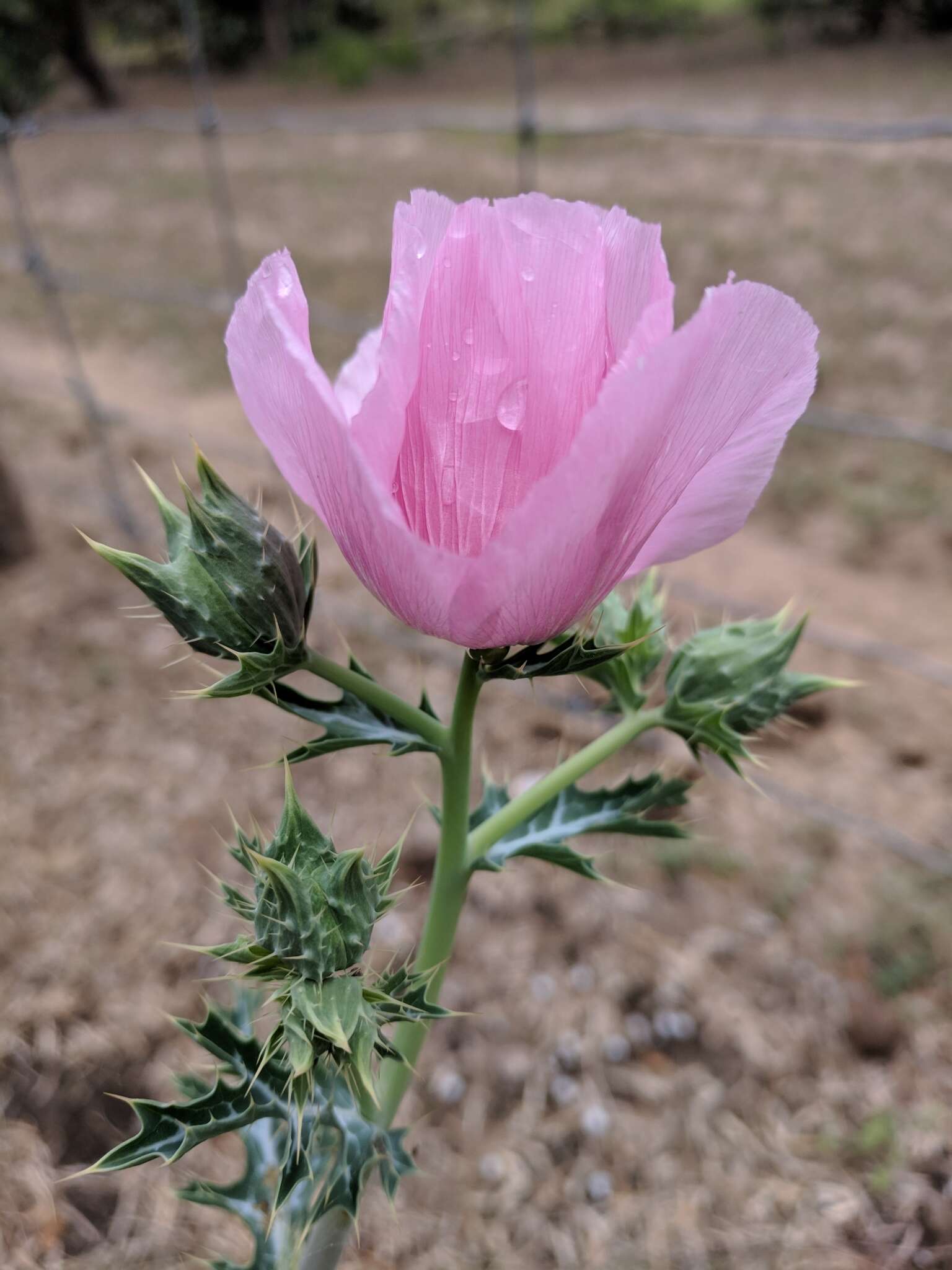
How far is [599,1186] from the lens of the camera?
166cm

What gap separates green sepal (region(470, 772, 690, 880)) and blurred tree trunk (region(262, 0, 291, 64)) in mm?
17920

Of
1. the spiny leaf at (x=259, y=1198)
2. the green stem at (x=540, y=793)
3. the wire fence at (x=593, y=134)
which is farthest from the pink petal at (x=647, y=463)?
the wire fence at (x=593, y=134)

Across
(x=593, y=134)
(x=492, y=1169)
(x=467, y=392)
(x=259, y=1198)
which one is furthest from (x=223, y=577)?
(x=593, y=134)

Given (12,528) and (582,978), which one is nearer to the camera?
(582,978)

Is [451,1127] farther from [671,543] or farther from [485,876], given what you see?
[671,543]

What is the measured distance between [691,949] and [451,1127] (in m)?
0.59

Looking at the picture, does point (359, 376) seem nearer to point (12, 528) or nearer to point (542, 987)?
point (542, 987)

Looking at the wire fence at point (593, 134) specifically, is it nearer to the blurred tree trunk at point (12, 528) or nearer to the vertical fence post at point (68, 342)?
the vertical fence post at point (68, 342)

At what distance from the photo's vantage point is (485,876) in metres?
2.13

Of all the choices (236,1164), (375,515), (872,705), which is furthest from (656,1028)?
(375,515)

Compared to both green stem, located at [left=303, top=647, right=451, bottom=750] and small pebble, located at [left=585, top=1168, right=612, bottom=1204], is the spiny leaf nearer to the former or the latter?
green stem, located at [left=303, top=647, right=451, bottom=750]

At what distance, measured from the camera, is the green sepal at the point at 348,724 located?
70cm

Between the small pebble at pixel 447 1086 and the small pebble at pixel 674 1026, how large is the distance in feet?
1.23

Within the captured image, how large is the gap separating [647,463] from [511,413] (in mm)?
87
